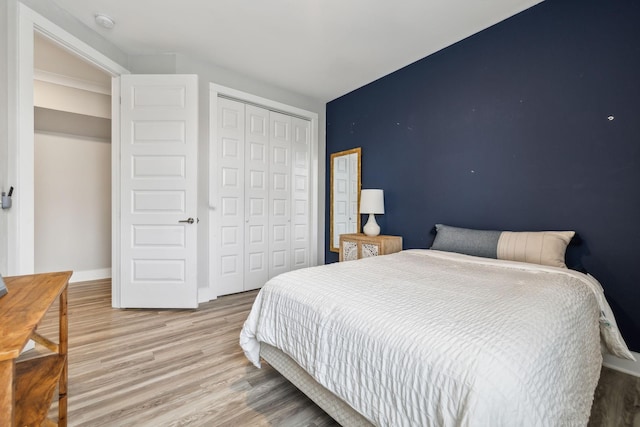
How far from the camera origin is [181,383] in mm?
1674

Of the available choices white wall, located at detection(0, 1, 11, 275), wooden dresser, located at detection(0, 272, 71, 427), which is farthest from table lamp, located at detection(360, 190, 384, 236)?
white wall, located at detection(0, 1, 11, 275)

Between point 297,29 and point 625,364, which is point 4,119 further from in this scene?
point 625,364

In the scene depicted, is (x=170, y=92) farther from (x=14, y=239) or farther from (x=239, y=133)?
(x=14, y=239)

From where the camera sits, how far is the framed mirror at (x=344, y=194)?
148 inches

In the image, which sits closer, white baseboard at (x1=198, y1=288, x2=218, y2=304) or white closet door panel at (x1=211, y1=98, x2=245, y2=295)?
white baseboard at (x1=198, y1=288, x2=218, y2=304)

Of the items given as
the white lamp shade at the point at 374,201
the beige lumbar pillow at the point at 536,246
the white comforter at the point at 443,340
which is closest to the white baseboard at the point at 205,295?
the white comforter at the point at 443,340

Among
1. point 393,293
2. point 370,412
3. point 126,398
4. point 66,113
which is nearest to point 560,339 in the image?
point 393,293

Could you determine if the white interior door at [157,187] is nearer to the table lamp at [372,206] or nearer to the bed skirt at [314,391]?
the bed skirt at [314,391]

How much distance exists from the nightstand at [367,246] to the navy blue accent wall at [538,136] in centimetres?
20

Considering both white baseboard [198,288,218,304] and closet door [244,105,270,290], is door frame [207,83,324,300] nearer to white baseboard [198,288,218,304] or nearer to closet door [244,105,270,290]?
white baseboard [198,288,218,304]

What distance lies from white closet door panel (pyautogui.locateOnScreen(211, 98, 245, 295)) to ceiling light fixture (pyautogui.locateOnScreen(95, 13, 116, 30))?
110 cm

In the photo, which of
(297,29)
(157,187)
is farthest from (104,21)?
(297,29)

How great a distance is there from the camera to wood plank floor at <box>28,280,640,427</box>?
1.41m

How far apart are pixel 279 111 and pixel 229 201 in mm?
1406
